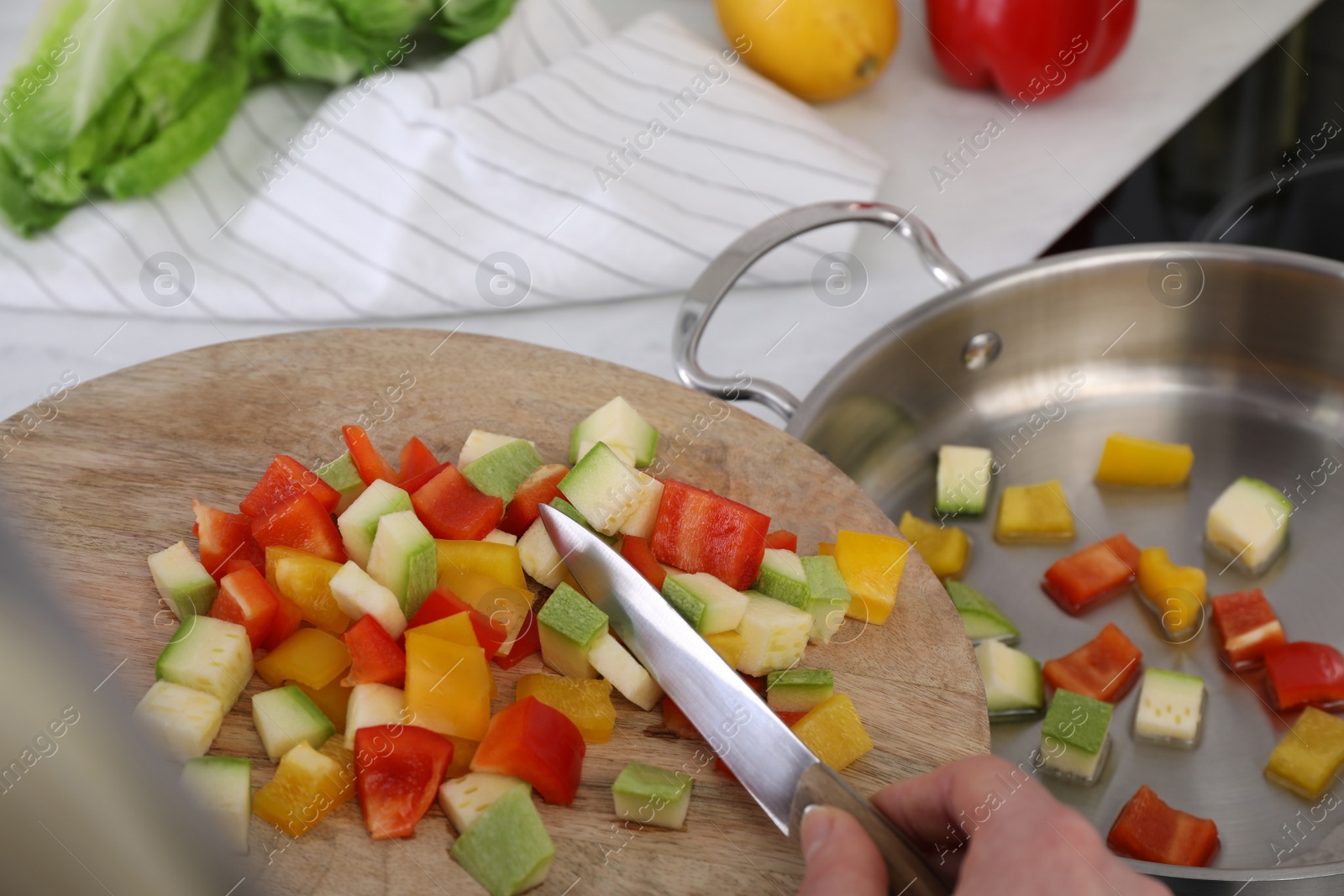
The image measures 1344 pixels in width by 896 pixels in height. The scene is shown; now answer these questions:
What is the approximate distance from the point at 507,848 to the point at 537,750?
0.07 meters

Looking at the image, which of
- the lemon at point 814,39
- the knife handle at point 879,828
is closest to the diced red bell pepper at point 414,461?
the knife handle at point 879,828

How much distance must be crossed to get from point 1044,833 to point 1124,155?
1486mm

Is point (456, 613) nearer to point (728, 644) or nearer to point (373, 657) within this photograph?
point (373, 657)

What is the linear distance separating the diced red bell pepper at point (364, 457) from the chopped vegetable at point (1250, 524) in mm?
904

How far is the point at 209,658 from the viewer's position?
86 centimetres

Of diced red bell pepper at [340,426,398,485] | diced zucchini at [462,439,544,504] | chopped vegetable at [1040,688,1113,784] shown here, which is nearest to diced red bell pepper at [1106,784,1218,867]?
chopped vegetable at [1040,688,1113,784]

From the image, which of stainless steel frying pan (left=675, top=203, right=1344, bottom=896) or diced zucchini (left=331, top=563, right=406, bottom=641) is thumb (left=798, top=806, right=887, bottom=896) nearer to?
diced zucchini (left=331, top=563, right=406, bottom=641)

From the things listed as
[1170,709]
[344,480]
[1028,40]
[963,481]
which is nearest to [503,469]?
[344,480]

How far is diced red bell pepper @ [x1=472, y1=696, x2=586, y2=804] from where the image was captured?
2.64ft

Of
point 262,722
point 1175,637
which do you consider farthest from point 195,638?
point 1175,637

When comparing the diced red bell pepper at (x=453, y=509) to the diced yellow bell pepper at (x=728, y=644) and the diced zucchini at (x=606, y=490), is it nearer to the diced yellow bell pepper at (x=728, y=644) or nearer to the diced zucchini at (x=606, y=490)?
the diced zucchini at (x=606, y=490)

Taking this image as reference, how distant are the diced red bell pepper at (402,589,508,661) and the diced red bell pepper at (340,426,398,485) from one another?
0.15m

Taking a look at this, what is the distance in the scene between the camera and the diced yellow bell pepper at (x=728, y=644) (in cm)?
90

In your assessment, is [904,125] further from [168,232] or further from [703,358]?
[168,232]
